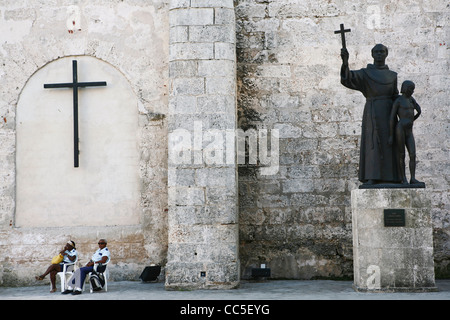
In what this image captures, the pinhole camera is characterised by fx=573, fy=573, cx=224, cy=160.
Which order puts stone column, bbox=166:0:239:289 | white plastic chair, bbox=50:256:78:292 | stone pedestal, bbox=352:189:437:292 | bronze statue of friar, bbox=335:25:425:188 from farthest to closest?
stone column, bbox=166:0:239:289, white plastic chair, bbox=50:256:78:292, bronze statue of friar, bbox=335:25:425:188, stone pedestal, bbox=352:189:437:292

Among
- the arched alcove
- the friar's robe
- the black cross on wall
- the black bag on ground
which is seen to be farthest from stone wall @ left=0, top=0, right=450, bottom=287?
the friar's robe

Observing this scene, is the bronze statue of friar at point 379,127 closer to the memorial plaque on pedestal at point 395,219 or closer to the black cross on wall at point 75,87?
the memorial plaque on pedestal at point 395,219

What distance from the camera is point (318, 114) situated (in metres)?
7.83

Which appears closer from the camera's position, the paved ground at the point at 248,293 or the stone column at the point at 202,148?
the paved ground at the point at 248,293

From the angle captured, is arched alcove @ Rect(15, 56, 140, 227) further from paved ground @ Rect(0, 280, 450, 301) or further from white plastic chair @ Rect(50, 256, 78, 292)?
paved ground @ Rect(0, 280, 450, 301)

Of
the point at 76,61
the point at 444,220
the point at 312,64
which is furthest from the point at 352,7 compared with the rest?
the point at 76,61

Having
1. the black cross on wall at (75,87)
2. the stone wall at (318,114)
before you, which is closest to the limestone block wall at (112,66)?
the black cross on wall at (75,87)

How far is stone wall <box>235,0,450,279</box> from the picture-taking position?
7.66 m

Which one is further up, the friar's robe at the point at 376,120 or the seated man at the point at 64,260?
the friar's robe at the point at 376,120

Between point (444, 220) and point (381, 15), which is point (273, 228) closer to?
point (444, 220)

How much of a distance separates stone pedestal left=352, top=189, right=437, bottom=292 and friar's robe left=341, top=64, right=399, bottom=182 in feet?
0.79

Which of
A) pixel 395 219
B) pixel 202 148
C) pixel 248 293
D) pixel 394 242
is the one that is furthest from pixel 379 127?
pixel 248 293

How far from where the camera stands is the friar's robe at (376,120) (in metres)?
6.32

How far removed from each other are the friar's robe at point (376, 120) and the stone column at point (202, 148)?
1521 millimetres
